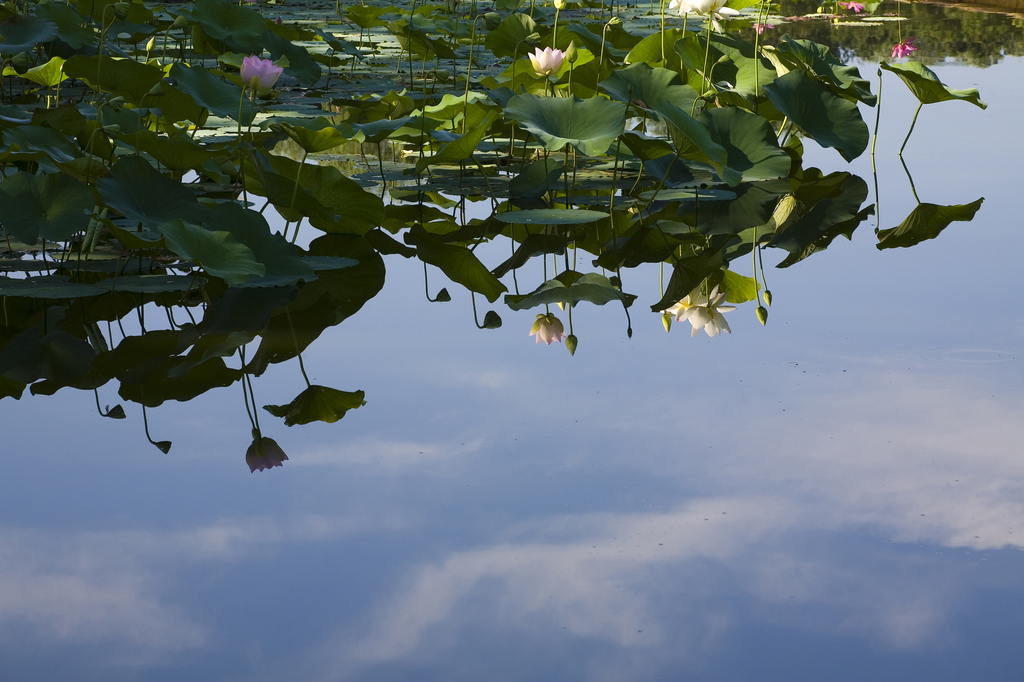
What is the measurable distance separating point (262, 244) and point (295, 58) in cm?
192

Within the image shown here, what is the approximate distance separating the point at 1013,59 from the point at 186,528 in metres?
6.96

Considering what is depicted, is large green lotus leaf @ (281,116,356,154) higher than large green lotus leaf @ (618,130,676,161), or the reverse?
large green lotus leaf @ (281,116,356,154)

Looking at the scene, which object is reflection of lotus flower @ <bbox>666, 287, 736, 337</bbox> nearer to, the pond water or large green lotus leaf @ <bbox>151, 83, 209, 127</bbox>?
the pond water

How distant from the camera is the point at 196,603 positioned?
1.19m

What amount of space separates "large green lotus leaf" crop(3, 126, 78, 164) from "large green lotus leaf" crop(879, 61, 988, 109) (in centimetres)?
233

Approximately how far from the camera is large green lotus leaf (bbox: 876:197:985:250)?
2.75m

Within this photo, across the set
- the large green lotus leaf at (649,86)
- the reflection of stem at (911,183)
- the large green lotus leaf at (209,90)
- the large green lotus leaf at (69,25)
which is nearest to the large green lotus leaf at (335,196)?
the large green lotus leaf at (209,90)

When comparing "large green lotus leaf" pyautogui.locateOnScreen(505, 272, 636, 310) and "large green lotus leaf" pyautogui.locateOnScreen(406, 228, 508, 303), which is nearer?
"large green lotus leaf" pyautogui.locateOnScreen(505, 272, 636, 310)

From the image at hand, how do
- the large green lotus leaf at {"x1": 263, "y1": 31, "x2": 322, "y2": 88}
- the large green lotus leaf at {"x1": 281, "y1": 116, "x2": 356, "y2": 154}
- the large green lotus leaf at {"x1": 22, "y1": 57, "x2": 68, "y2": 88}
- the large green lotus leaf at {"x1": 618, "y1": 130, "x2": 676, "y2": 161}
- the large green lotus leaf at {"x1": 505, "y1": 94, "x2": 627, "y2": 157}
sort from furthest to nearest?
the large green lotus leaf at {"x1": 263, "y1": 31, "x2": 322, "y2": 88}, the large green lotus leaf at {"x1": 22, "y1": 57, "x2": 68, "y2": 88}, the large green lotus leaf at {"x1": 618, "y1": 130, "x2": 676, "y2": 161}, the large green lotus leaf at {"x1": 505, "y1": 94, "x2": 627, "y2": 157}, the large green lotus leaf at {"x1": 281, "y1": 116, "x2": 356, "y2": 154}

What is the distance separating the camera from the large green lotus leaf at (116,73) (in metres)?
2.95

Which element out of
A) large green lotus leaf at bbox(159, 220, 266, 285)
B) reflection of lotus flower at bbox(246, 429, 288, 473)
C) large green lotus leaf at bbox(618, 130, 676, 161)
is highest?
large green lotus leaf at bbox(618, 130, 676, 161)

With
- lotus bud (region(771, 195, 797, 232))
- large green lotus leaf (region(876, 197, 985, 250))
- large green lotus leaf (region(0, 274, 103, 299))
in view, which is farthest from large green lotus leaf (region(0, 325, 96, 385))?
large green lotus leaf (region(876, 197, 985, 250))

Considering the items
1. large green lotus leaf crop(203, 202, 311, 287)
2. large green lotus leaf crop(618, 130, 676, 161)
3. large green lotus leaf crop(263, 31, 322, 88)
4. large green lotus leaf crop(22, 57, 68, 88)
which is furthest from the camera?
large green lotus leaf crop(263, 31, 322, 88)

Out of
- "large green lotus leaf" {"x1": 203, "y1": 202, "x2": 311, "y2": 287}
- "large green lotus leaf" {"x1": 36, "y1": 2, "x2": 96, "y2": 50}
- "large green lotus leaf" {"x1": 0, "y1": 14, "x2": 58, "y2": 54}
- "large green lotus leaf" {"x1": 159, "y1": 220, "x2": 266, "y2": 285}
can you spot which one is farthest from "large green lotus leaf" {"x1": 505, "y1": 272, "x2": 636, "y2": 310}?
"large green lotus leaf" {"x1": 36, "y1": 2, "x2": 96, "y2": 50}
